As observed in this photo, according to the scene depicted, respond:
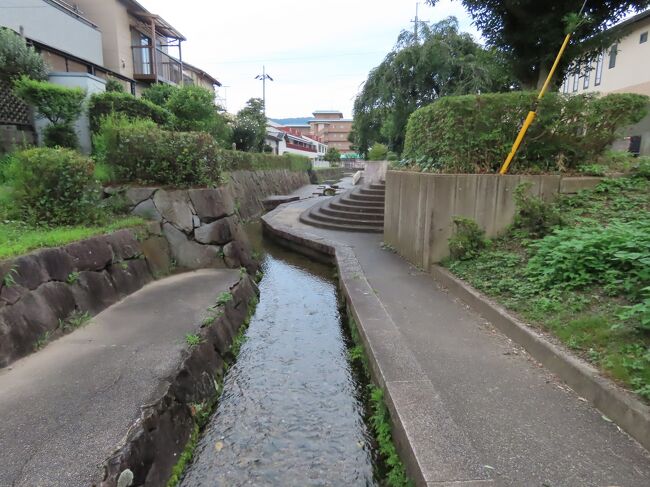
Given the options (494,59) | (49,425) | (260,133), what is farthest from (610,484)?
(260,133)

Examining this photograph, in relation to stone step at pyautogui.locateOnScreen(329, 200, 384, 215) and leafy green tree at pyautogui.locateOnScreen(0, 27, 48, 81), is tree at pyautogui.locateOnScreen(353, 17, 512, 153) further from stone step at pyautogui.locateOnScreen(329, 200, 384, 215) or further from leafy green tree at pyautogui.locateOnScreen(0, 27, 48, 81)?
leafy green tree at pyautogui.locateOnScreen(0, 27, 48, 81)

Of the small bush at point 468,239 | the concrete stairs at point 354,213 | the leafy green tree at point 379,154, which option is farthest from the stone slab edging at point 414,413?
the leafy green tree at point 379,154

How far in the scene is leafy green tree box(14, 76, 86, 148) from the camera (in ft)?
23.9

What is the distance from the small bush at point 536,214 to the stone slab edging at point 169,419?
4203mm

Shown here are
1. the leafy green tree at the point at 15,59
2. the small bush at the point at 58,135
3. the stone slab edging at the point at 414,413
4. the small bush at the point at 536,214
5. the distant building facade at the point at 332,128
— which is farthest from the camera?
the distant building facade at the point at 332,128

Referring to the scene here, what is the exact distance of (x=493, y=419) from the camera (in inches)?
98.1

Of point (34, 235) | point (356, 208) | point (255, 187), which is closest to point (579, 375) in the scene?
point (34, 235)

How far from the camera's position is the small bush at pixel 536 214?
16.2 ft

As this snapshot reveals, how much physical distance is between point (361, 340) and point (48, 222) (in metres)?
4.00

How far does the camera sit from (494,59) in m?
8.12

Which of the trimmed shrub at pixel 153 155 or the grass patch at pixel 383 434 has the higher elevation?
the trimmed shrub at pixel 153 155

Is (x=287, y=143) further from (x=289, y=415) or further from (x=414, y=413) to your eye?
(x=414, y=413)

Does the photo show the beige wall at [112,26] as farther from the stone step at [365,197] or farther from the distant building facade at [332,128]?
the distant building facade at [332,128]

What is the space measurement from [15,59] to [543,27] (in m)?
10.9
